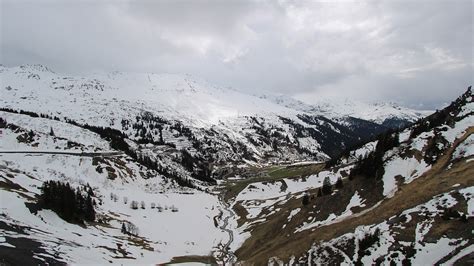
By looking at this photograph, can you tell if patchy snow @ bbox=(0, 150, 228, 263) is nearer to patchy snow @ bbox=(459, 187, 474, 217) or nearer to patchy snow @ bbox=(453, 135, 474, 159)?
patchy snow @ bbox=(459, 187, 474, 217)

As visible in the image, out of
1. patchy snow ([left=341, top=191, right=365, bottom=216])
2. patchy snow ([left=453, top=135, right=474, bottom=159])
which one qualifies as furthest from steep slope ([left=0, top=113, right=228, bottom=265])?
patchy snow ([left=453, top=135, right=474, bottom=159])

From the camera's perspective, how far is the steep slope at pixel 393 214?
53.6 meters

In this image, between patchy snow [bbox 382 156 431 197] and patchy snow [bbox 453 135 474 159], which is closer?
patchy snow [bbox 453 135 474 159]

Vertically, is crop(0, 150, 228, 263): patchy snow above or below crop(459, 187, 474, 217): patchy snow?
above

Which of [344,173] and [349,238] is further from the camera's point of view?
[344,173]

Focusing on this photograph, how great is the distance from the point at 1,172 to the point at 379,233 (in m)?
108

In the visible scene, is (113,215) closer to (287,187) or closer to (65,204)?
(65,204)

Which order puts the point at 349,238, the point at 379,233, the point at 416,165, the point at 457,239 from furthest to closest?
the point at 416,165
the point at 349,238
the point at 379,233
the point at 457,239

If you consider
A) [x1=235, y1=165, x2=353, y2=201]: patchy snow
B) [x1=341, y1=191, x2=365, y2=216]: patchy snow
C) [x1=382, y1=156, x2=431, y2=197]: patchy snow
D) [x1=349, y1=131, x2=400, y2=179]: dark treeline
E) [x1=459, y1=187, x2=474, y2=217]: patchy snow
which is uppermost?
[x1=235, y1=165, x2=353, y2=201]: patchy snow

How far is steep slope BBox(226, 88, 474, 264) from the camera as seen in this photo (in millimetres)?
53562

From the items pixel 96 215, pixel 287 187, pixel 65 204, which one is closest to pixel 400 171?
pixel 65 204

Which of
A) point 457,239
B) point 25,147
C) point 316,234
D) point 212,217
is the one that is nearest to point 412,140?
point 316,234

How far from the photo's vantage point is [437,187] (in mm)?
67875

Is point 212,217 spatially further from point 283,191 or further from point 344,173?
point 344,173
